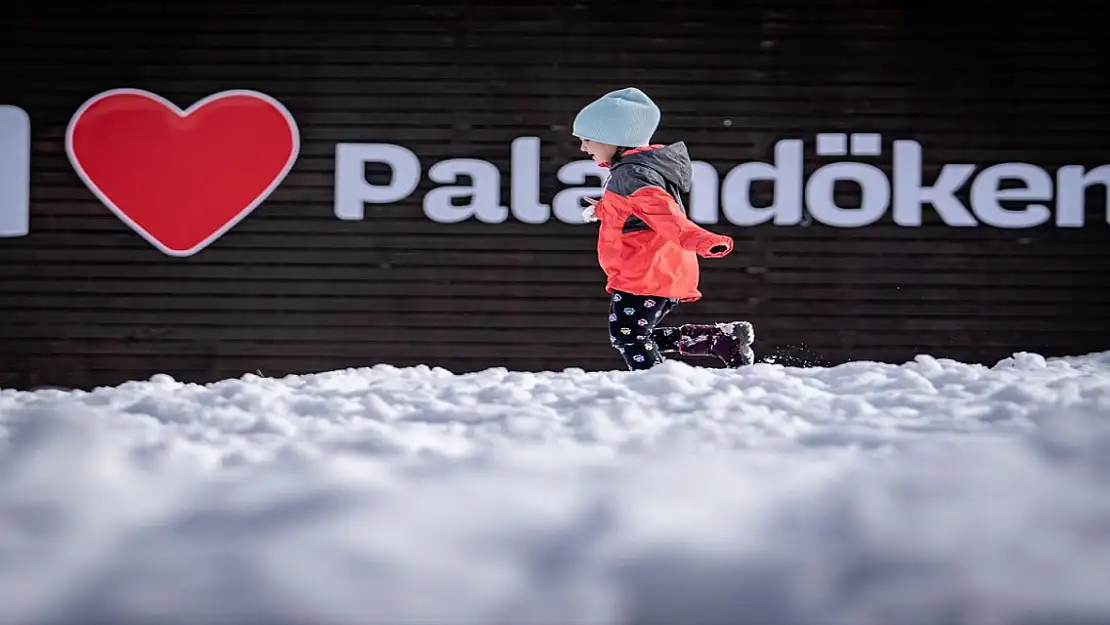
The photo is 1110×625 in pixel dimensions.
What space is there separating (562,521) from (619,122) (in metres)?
3.02

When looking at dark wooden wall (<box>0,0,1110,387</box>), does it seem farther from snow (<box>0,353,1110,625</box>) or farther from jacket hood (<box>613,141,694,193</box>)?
snow (<box>0,353,1110,625</box>)

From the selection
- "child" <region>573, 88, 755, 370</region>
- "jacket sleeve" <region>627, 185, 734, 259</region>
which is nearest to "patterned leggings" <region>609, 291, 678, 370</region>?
"child" <region>573, 88, 755, 370</region>

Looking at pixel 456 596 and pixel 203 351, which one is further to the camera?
pixel 203 351

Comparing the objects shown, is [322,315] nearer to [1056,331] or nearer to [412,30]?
[412,30]

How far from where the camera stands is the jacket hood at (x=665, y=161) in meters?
4.55

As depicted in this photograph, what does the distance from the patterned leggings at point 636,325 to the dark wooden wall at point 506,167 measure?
1885mm

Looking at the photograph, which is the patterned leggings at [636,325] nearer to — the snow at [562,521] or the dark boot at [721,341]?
the dark boot at [721,341]

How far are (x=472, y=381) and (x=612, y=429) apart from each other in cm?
128

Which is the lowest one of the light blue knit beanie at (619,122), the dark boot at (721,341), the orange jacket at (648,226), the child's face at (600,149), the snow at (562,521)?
the snow at (562,521)

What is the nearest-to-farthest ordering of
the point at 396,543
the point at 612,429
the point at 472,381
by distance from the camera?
the point at 396,543
the point at 612,429
the point at 472,381

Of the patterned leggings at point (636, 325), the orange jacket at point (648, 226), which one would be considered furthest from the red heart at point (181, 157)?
the patterned leggings at point (636, 325)

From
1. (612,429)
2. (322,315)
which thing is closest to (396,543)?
(612,429)

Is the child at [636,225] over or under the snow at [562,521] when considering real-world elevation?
over

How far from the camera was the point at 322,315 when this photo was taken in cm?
666
